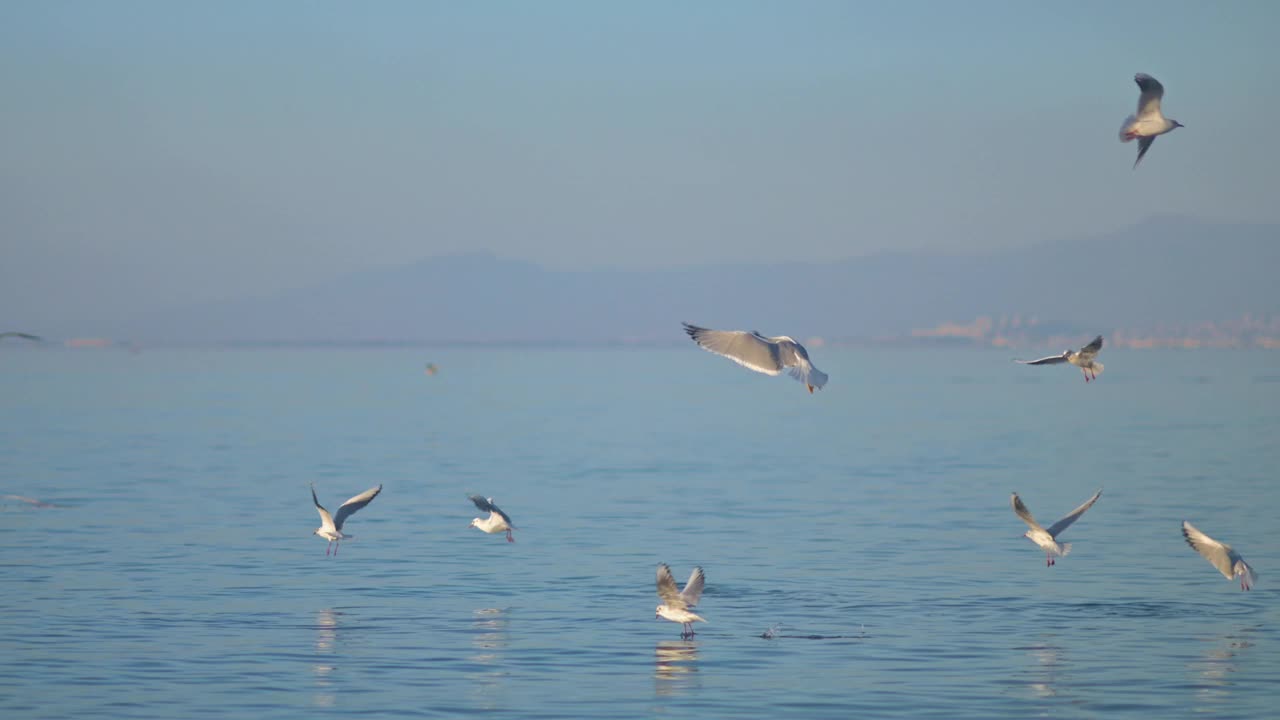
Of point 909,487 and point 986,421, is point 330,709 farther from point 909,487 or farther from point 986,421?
point 986,421

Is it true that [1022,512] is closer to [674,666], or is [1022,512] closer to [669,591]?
[669,591]

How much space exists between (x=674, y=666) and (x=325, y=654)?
13.5ft

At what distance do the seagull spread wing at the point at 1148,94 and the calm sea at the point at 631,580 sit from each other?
6.68 m

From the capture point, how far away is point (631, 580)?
81.1ft

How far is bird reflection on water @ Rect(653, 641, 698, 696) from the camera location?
17.6 meters

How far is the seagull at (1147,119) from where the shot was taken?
21.5 m

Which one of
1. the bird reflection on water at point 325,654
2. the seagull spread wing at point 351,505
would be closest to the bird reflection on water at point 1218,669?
the bird reflection on water at point 325,654

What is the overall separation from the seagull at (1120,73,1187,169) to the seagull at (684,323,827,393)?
527 cm

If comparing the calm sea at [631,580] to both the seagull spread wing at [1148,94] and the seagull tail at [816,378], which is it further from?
the seagull spread wing at [1148,94]

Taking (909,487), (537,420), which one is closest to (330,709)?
(909,487)

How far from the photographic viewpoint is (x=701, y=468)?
45.8 m

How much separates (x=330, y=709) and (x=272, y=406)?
6760 centimetres

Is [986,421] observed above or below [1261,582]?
above

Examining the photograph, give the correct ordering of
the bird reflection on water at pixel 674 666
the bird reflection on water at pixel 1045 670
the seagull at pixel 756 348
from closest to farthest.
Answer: the bird reflection on water at pixel 1045 670 → the bird reflection on water at pixel 674 666 → the seagull at pixel 756 348
